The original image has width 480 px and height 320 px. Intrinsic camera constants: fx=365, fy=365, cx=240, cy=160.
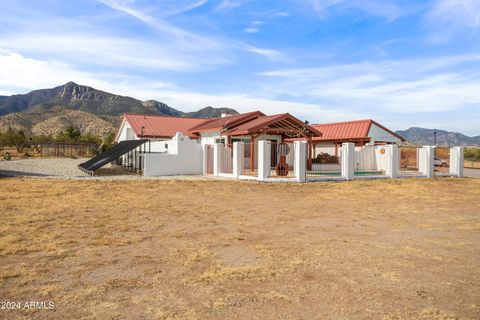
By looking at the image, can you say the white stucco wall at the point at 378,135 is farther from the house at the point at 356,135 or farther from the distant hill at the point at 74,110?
the distant hill at the point at 74,110

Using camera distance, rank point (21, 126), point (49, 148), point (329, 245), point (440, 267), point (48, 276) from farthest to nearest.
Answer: point (21, 126) → point (49, 148) → point (329, 245) → point (440, 267) → point (48, 276)

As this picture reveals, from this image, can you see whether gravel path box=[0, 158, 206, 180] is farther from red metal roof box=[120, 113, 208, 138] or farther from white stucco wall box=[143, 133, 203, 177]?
red metal roof box=[120, 113, 208, 138]

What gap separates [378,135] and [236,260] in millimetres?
26292

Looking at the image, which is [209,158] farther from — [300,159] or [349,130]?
[349,130]

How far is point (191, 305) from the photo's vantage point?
3965 millimetres

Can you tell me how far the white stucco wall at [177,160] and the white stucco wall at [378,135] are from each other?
1410 centimetres

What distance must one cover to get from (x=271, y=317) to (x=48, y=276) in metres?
3.03

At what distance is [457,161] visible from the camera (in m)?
23.8

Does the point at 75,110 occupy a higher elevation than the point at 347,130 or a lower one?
higher

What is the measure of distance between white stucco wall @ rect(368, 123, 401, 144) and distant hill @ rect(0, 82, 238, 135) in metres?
14.9

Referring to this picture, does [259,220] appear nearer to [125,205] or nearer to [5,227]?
[125,205]

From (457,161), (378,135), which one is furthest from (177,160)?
(457,161)

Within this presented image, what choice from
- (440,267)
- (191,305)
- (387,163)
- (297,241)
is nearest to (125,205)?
(297,241)

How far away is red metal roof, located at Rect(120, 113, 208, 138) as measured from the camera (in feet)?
111
